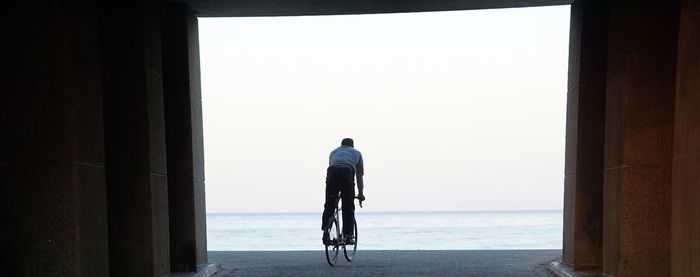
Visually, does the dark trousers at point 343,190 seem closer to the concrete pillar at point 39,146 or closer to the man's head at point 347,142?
the man's head at point 347,142

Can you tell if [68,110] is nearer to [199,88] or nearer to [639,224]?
[199,88]

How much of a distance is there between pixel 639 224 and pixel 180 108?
543cm

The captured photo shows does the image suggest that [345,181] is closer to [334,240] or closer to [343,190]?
[343,190]


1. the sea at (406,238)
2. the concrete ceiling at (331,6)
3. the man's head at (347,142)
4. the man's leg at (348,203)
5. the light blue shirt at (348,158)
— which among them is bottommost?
the sea at (406,238)

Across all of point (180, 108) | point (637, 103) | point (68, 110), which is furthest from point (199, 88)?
point (637, 103)

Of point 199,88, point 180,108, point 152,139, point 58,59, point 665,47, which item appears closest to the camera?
point 58,59

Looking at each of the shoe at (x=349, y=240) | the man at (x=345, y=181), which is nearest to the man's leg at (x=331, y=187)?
the man at (x=345, y=181)

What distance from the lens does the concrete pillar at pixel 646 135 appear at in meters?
8.84

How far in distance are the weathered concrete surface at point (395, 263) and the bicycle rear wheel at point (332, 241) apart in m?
0.14

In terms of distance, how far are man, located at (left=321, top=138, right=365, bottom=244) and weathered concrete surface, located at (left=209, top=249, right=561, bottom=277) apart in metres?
0.66

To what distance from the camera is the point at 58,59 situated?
718 cm

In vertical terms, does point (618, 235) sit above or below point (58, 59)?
below

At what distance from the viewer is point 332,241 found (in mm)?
12820

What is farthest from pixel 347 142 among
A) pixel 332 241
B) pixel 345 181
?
pixel 332 241
